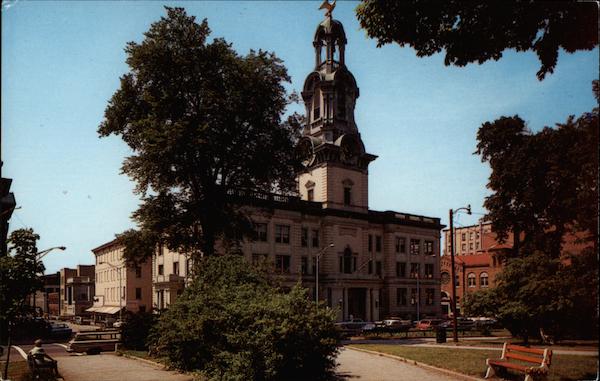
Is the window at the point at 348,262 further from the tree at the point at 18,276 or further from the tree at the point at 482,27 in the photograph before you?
the tree at the point at 482,27

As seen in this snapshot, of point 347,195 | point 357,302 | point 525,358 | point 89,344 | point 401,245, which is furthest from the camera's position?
point 401,245

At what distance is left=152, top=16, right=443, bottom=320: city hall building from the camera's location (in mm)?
55719

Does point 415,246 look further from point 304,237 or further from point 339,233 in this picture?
point 304,237

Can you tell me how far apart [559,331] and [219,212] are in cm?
1947

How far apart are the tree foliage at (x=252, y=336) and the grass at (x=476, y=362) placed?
4.59 meters

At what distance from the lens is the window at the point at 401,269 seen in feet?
216

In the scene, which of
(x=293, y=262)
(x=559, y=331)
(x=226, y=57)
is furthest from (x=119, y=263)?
(x=559, y=331)

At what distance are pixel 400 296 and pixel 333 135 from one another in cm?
2478

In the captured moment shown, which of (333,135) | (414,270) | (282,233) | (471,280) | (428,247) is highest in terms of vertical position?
(333,135)

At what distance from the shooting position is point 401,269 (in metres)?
66.6

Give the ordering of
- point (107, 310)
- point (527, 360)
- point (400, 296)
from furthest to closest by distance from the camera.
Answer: point (107, 310) → point (400, 296) → point (527, 360)

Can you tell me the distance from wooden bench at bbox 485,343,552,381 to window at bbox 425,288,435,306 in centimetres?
5613

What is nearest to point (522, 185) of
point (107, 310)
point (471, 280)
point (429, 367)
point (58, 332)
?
point (429, 367)

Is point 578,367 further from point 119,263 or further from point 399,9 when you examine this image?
point 119,263
